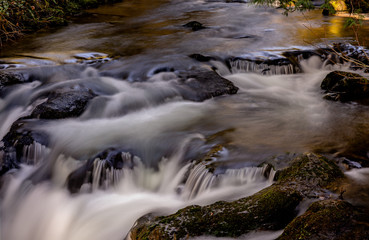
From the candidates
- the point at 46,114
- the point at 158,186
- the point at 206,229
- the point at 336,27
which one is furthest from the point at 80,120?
the point at 336,27

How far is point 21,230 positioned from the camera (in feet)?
12.1

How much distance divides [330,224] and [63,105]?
434 cm

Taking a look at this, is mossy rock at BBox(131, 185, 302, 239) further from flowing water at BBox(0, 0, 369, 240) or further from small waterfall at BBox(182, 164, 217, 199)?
small waterfall at BBox(182, 164, 217, 199)

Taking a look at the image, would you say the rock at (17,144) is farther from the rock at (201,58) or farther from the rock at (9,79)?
the rock at (201,58)

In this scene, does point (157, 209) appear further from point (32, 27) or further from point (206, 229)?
point (32, 27)

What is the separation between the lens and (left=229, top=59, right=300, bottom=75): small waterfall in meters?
7.19

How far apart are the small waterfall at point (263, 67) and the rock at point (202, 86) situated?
1.06m

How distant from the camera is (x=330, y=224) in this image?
7.23 feet

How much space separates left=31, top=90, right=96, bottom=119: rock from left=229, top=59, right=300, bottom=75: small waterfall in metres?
3.34

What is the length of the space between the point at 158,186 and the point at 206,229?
153cm

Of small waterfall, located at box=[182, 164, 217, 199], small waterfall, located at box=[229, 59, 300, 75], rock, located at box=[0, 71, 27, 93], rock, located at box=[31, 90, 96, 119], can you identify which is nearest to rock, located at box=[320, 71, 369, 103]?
small waterfall, located at box=[229, 59, 300, 75]

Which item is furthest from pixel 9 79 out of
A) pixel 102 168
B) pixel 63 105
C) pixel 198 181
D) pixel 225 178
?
pixel 225 178

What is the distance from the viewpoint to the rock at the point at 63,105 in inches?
200

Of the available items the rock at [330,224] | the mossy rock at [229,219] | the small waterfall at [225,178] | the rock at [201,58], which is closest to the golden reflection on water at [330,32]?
the rock at [201,58]
